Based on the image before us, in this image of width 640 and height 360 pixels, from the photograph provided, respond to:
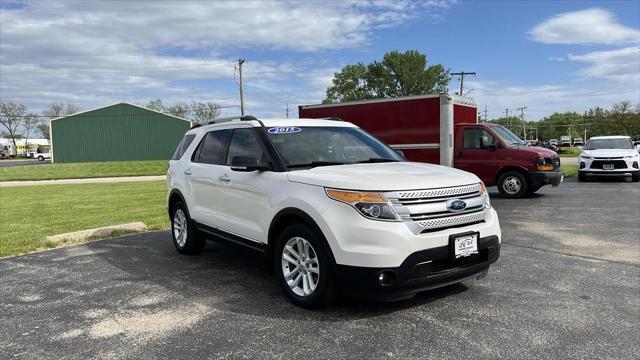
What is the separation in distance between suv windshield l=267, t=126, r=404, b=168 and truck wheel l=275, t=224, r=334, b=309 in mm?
745

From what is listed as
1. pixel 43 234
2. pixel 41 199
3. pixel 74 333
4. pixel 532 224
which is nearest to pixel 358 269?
pixel 74 333

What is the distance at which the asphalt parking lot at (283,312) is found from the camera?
3.72 m

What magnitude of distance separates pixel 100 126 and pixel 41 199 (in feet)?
131

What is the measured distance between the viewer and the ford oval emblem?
4180 mm

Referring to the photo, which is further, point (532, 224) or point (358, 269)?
point (532, 224)

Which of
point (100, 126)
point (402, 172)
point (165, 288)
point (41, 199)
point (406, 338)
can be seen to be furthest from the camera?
point (100, 126)

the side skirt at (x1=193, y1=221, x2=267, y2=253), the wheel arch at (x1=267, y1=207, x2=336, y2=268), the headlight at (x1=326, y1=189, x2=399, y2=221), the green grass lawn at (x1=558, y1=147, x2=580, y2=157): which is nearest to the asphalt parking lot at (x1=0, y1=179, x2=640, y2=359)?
the side skirt at (x1=193, y1=221, x2=267, y2=253)

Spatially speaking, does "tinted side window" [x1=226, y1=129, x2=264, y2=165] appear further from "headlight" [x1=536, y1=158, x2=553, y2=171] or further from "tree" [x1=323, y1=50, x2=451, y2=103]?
"tree" [x1=323, y1=50, x2=451, y2=103]

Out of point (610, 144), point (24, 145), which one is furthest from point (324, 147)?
point (24, 145)

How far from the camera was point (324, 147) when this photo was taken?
5328 millimetres

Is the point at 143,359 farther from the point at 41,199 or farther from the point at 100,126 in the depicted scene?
the point at 100,126

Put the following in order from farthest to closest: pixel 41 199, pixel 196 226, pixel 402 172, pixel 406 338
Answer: pixel 41 199 → pixel 196 226 → pixel 402 172 → pixel 406 338

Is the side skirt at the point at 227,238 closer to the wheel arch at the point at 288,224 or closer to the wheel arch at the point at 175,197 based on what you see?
the wheel arch at the point at 288,224

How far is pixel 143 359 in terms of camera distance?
3605 mm
